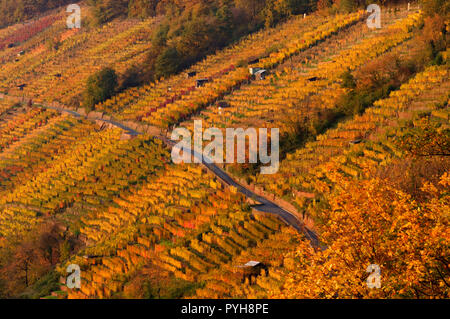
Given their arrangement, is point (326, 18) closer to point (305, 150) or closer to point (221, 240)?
point (305, 150)

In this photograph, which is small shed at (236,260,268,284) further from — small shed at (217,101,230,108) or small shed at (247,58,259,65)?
small shed at (247,58,259,65)

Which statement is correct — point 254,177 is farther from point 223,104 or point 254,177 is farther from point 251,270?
point 223,104

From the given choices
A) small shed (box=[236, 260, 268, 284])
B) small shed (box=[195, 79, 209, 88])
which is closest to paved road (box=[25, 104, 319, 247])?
small shed (box=[236, 260, 268, 284])

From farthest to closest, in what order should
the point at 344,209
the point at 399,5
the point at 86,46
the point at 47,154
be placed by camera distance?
→ the point at 86,46 → the point at 399,5 → the point at 47,154 → the point at 344,209

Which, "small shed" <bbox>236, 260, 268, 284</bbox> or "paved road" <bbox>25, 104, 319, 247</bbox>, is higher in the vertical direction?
"paved road" <bbox>25, 104, 319, 247</bbox>

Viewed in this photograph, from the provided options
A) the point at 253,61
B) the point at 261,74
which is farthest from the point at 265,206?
the point at 253,61

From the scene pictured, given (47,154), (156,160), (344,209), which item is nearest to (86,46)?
(47,154)
